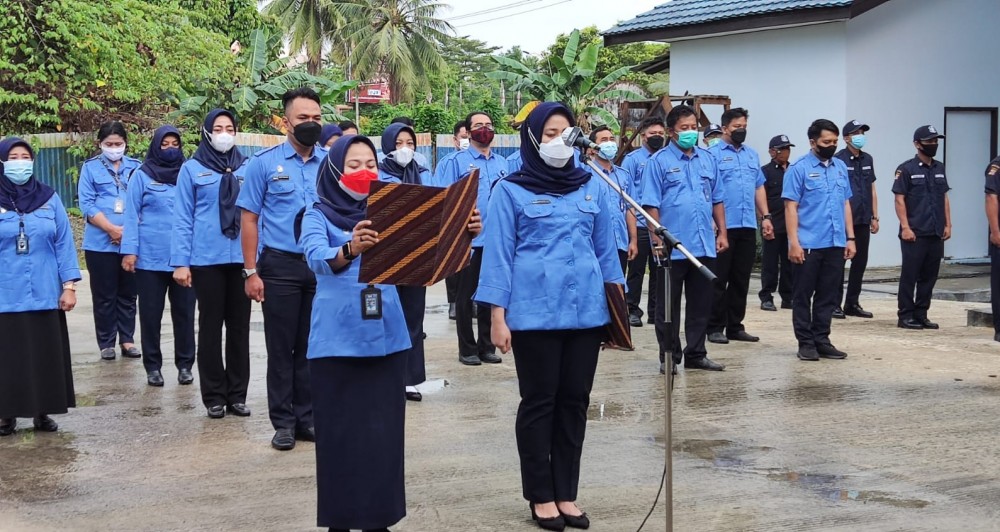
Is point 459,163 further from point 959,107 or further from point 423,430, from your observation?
point 959,107

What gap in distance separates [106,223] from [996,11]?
14.4 m

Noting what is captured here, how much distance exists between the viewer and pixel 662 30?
1914 centimetres

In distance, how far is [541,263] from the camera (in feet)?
17.8

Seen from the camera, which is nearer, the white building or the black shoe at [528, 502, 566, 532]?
the black shoe at [528, 502, 566, 532]

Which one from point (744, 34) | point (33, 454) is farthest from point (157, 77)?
point (33, 454)

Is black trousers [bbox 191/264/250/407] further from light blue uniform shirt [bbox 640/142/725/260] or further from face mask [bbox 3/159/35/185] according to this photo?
light blue uniform shirt [bbox 640/142/725/260]

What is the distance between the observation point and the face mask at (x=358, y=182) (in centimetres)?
508

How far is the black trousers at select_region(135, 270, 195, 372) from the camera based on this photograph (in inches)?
353

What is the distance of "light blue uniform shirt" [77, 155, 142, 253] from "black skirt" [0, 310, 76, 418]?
8.64 ft

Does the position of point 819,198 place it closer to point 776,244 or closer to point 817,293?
point 817,293

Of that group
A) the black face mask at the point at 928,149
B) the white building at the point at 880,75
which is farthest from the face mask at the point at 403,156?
the white building at the point at 880,75

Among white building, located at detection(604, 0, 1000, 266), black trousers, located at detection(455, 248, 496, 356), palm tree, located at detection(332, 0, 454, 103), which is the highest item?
palm tree, located at detection(332, 0, 454, 103)

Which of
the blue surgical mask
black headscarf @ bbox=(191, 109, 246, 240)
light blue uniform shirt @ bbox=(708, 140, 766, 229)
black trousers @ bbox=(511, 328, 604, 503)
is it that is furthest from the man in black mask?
black trousers @ bbox=(511, 328, 604, 503)

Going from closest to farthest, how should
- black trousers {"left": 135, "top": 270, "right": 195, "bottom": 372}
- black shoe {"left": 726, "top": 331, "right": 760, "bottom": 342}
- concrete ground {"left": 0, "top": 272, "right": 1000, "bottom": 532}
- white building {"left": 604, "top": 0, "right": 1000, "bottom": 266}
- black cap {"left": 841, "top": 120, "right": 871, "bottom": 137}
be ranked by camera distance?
1. concrete ground {"left": 0, "top": 272, "right": 1000, "bottom": 532}
2. black trousers {"left": 135, "top": 270, "right": 195, "bottom": 372}
3. black shoe {"left": 726, "top": 331, "right": 760, "bottom": 342}
4. black cap {"left": 841, "top": 120, "right": 871, "bottom": 137}
5. white building {"left": 604, "top": 0, "right": 1000, "bottom": 266}
